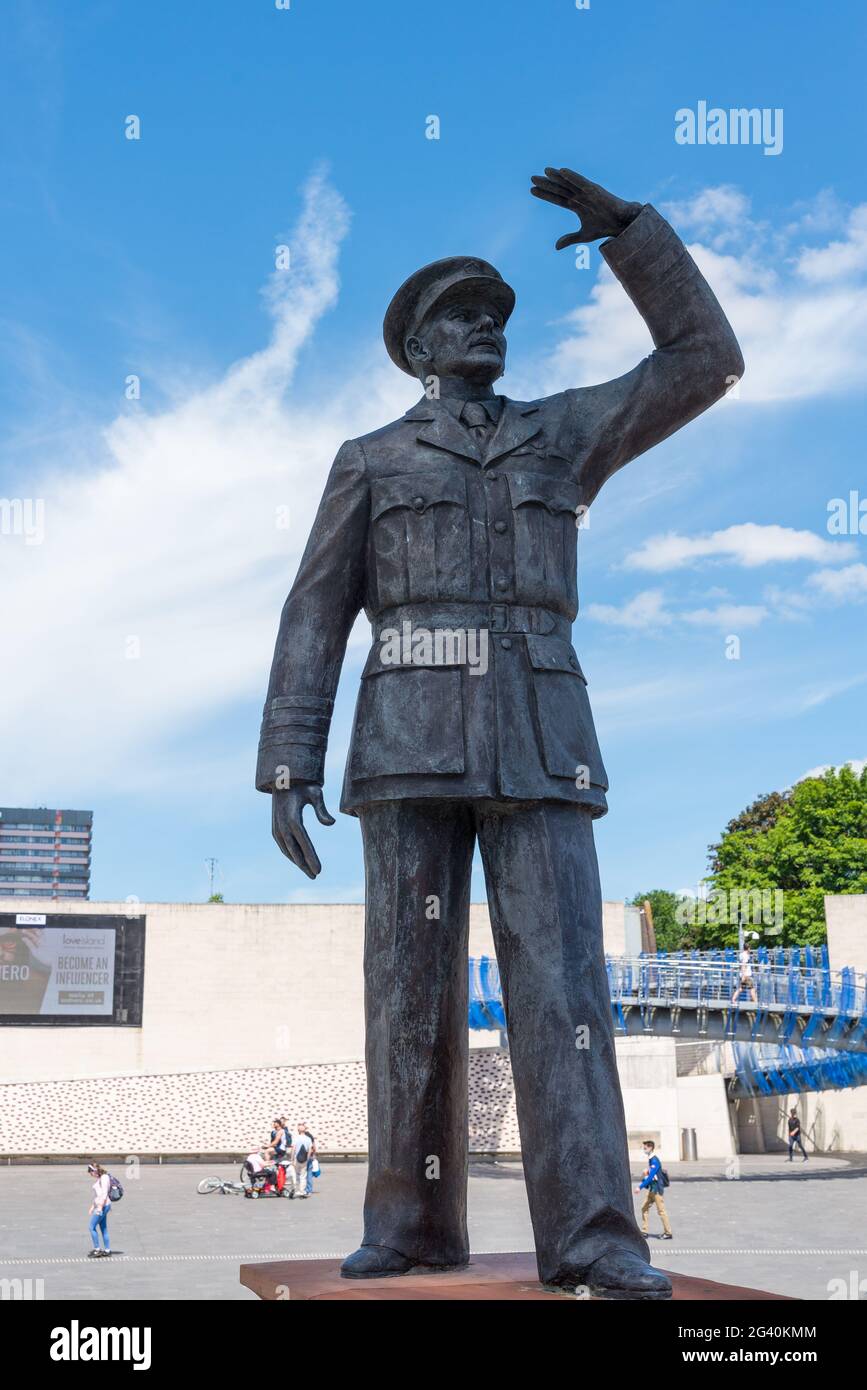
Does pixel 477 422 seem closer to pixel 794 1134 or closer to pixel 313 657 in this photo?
pixel 313 657

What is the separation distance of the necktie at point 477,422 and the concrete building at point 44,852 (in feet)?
451

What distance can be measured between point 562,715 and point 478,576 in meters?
0.57

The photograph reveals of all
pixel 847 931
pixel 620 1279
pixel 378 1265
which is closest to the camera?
pixel 620 1279

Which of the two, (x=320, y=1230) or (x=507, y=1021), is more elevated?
(x=507, y=1021)

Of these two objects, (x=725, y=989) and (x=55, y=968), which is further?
(x=55, y=968)

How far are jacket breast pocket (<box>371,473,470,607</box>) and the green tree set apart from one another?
37682 millimetres

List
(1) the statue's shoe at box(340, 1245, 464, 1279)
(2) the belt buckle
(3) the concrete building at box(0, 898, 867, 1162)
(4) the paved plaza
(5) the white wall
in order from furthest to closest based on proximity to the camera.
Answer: (5) the white wall → (3) the concrete building at box(0, 898, 867, 1162) → (4) the paved plaza → (2) the belt buckle → (1) the statue's shoe at box(340, 1245, 464, 1279)

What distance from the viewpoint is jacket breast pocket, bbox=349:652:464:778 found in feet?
15.6

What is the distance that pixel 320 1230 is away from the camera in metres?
17.5

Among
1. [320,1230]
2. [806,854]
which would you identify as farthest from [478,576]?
[806,854]

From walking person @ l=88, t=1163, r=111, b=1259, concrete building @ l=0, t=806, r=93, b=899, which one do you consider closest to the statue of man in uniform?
walking person @ l=88, t=1163, r=111, b=1259

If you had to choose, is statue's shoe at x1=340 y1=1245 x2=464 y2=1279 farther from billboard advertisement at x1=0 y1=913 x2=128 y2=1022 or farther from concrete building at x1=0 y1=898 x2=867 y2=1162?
billboard advertisement at x1=0 y1=913 x2=128 y2=1022

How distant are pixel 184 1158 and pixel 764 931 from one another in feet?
59.3
